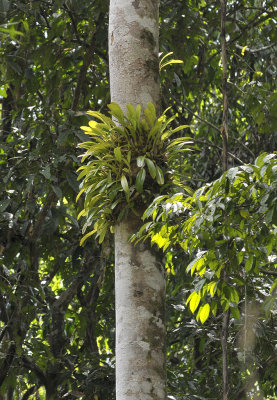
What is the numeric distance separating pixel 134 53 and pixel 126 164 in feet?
1.34

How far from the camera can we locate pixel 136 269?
7.15 feet

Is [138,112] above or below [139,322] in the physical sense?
above

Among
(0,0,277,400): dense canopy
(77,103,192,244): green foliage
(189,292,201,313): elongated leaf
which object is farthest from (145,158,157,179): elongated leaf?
(0,0,277,400): dense canopy

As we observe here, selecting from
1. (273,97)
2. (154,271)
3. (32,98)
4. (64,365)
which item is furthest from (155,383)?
(32,98)

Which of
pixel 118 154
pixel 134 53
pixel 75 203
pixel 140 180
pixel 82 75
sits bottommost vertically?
pixel 140 180

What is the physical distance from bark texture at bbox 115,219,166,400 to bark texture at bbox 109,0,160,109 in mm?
499

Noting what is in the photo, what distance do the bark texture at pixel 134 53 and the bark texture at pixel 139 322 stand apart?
50 cm

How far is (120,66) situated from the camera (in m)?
2.46

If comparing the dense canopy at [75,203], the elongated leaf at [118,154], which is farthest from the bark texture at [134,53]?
the dense canopy at [75,203]

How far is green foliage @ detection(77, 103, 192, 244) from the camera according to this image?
236cm

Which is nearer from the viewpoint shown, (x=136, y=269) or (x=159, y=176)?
(x=136, y=269)

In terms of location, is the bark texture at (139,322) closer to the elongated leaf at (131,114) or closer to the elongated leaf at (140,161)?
the elongated leaf at (140,161)

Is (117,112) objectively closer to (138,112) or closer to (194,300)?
(138,112)

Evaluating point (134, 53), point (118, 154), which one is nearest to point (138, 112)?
point (118, 154)
